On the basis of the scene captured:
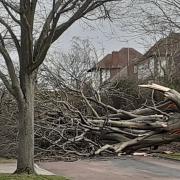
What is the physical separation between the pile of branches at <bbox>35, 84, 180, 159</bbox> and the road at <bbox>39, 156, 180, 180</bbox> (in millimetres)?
1495

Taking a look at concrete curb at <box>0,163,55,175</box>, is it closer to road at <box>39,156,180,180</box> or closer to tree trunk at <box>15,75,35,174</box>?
road at <box>39,156,180,180</box>

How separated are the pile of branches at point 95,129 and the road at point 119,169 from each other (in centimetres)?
149

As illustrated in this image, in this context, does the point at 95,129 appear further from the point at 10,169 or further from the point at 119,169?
the point at 10,169

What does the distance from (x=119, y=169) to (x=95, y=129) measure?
5320 millimetres

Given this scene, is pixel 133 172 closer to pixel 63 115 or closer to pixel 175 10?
pixel 63 115

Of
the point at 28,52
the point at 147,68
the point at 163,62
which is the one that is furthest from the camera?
the point at 147,68

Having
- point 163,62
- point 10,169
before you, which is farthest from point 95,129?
point 163,62

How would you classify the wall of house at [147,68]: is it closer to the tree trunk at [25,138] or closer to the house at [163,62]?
the house at [163,62]

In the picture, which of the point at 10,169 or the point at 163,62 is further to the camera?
the point at 163,62

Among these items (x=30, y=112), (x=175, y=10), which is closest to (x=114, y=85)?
(x=175, y=10)

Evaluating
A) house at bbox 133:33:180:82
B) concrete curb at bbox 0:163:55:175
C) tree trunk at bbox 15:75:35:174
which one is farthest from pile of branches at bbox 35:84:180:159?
house at bbox 133:33:180:82

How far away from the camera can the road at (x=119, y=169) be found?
13031 millimetres

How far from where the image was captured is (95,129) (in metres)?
20.0

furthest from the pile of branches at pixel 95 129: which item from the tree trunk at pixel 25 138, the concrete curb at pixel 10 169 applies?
the tree trunk at pixel 25 138
